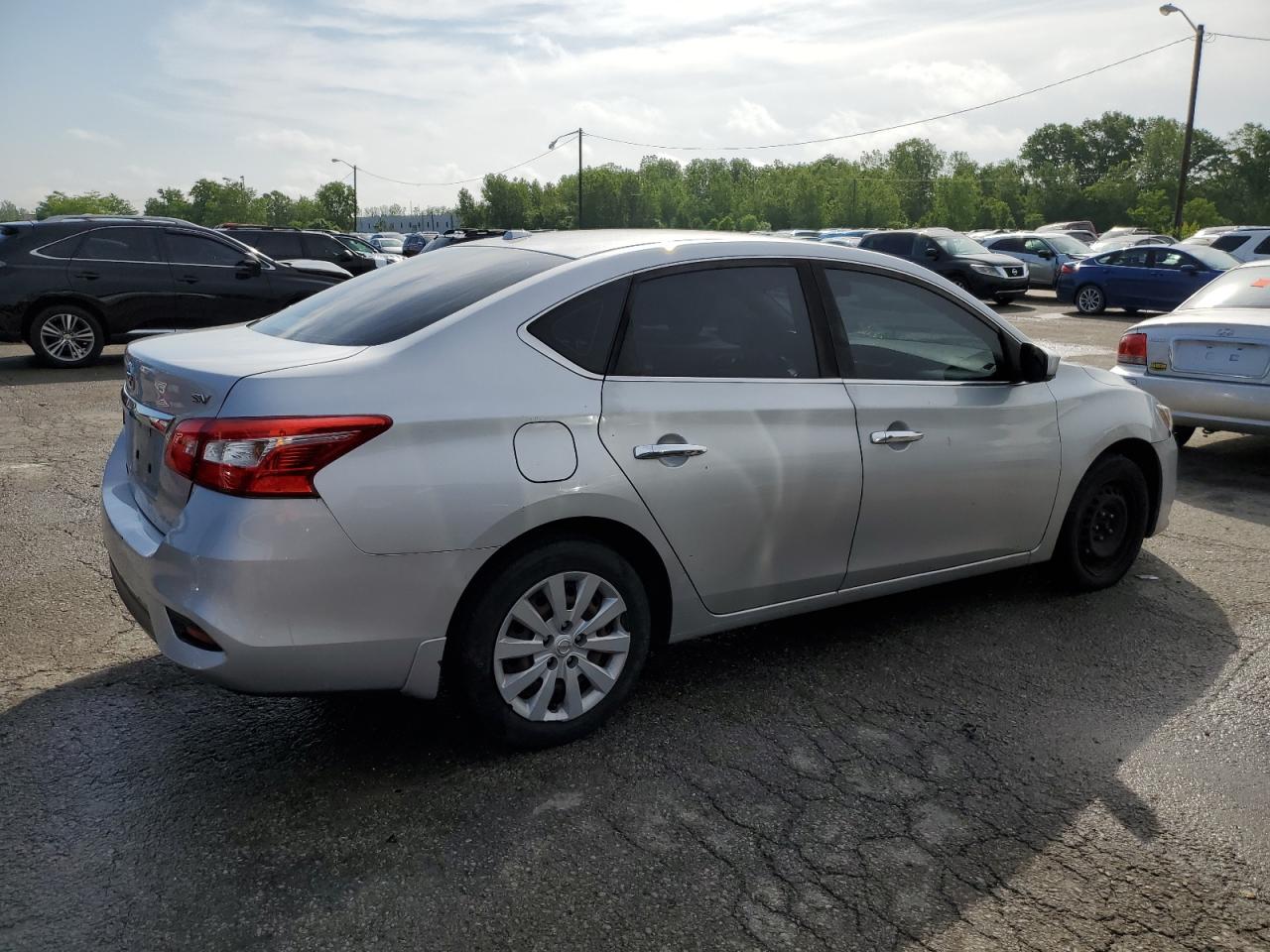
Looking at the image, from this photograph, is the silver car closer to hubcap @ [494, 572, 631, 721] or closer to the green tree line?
hubcap @ [494, 572, 631, 721]

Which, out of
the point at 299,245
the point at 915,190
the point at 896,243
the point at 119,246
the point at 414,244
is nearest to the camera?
the point at 119,246

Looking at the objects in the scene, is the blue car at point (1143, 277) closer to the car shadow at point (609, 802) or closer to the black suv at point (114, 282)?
the black suv at point (114, 282)

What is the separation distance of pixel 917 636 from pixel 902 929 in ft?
6.80

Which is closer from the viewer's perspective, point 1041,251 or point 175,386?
point 175,386

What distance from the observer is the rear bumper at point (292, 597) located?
2.91 metres

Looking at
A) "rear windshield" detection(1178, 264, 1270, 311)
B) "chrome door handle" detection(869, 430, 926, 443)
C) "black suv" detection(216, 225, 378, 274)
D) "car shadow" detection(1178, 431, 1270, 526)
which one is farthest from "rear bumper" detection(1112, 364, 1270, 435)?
"black suv" detection(216, 225, 378, 274)

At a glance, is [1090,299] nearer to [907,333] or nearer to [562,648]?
[907,333]

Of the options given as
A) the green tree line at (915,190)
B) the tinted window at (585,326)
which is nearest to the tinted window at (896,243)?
the tinted window at (585,326)

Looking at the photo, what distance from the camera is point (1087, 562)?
506 centimetres

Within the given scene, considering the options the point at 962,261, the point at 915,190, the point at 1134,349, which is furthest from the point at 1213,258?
the point at 915,190

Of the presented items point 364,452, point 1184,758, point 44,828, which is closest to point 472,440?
point 364,452

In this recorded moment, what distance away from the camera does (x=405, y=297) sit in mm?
3725

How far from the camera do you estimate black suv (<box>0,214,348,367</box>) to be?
39.5 ft

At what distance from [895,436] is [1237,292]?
5.43m
